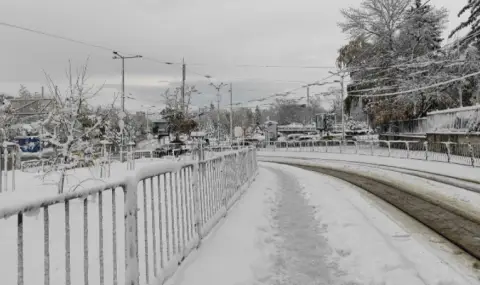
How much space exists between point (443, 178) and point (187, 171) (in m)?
12.1

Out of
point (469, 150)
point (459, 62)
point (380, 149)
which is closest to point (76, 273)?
point (469, 150)

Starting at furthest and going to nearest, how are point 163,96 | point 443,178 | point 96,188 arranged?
1. point 163,96
2. point 443,178
3. point 96,188

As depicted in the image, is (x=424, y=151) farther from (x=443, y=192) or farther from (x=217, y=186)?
(x=217, y=186)

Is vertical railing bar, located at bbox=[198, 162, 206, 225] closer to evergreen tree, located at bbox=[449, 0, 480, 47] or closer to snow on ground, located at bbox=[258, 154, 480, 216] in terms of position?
snow on ground, located at bbox=[258, 154, 480, 216]

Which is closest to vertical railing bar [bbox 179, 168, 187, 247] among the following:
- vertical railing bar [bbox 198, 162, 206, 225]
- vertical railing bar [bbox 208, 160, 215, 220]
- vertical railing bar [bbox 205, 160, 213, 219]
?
vertical railing bar [bbox 198, 162, 206, 225]

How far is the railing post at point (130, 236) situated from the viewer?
3.21 metres

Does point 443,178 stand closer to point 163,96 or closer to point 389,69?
point 389,69

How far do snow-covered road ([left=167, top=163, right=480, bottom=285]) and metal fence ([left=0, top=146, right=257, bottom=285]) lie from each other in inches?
14.4

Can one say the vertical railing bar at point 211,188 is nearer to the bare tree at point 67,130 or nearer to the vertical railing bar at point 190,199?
the vertical railing bar at point 190,199

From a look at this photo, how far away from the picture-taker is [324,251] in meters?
5.66

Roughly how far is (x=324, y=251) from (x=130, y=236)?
327cm

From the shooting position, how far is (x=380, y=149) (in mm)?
30938

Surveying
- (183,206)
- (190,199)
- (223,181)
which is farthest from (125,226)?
(223,181)

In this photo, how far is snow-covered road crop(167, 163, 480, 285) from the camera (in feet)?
14.8
